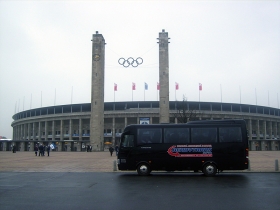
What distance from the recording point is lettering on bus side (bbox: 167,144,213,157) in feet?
59.3

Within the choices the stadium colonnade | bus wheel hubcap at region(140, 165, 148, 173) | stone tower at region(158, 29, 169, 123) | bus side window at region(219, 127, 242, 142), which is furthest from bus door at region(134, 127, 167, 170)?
the stadium colonnade

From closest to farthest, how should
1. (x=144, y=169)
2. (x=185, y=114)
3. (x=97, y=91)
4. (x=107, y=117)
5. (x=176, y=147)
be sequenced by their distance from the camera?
(x=176, y=147) → (x=144, y=169) → (x=185, y=114) → (x=97, y=91) → (x=107, y=117)

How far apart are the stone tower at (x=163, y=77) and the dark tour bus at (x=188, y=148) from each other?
4938 centimetres

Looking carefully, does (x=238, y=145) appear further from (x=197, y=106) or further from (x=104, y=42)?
(x=197, y=106)

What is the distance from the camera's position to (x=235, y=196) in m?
11.1

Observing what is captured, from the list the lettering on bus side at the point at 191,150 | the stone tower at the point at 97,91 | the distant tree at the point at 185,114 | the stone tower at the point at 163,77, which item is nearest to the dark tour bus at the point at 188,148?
the lettering on bus side at the point at 191,150

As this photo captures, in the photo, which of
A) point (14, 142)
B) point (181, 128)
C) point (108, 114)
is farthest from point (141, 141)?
point (108, 114)

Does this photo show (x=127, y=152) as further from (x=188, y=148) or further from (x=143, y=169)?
(x=188, y=148)

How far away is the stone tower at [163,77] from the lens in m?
68.4

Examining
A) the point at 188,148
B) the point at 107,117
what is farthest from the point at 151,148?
the point at 107,117

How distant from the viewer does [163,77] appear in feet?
226

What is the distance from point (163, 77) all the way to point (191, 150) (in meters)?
51.5

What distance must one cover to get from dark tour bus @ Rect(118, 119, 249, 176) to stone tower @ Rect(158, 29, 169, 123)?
49.4m

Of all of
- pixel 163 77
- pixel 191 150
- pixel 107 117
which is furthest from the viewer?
pixel 107 117
